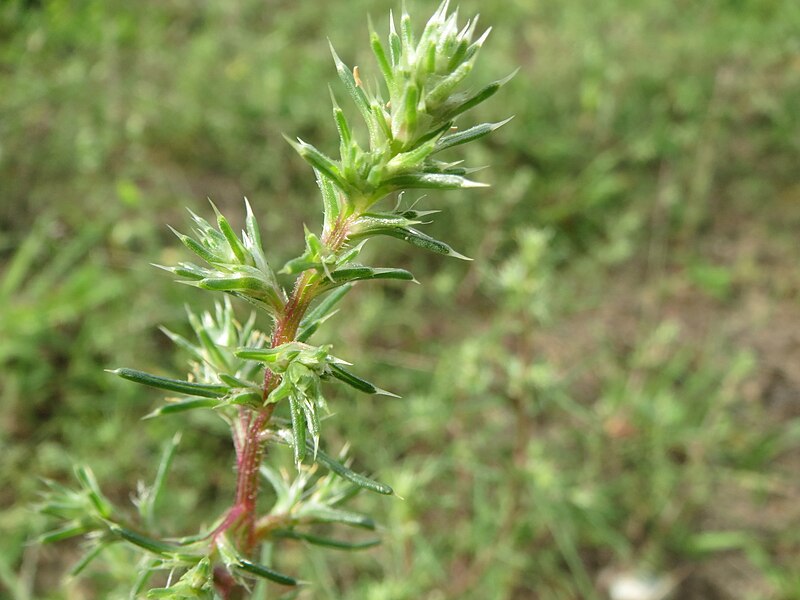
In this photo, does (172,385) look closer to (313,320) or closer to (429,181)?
(313,320)

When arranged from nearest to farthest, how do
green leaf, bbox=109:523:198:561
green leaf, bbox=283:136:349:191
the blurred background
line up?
green leaf, bbox=283:136:349:191, green leaf, bbox=109:523:198:561, the blurred background

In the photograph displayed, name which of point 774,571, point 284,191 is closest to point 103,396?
point 284,191

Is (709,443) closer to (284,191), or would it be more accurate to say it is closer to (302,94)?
(284,191)

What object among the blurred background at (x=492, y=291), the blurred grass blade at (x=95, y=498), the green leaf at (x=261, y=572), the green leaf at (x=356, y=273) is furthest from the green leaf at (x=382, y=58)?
the blurred background at (x=492, y=291)

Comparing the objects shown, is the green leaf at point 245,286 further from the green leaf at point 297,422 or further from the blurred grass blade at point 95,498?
the blurred grass blade at point 95,498

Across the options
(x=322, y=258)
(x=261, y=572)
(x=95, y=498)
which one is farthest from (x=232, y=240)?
(x=95, y=498)

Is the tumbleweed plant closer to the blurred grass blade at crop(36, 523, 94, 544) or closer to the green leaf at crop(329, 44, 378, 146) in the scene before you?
the green leaf at crop(329, 44, 378, 146)

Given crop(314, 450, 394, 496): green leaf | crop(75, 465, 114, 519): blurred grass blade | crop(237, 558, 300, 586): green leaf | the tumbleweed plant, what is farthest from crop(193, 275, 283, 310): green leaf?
crop(75, 465, 114, 519): blurred grass blade
